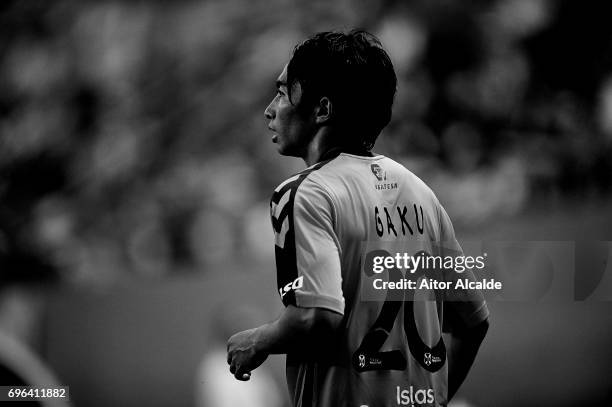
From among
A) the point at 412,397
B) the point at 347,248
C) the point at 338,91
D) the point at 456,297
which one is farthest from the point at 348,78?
the point at 412,397

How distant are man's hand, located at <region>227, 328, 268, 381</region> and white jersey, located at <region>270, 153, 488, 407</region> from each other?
0.33 feet

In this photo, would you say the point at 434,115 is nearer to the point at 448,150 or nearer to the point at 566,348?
the point at 448,150

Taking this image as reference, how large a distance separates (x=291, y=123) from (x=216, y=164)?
6.62 feet

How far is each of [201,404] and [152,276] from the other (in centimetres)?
→ 64

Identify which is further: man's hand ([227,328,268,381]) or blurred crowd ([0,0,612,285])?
blurred crowd ([0,0,612,285])

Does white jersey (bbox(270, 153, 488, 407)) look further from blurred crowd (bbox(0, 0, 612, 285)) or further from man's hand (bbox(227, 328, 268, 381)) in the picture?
blurred crowd (bbox(0, 0, 612, 285))

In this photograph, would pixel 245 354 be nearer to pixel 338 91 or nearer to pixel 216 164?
pixel 338 91

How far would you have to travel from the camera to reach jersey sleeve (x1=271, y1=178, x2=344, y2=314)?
1.55 metres

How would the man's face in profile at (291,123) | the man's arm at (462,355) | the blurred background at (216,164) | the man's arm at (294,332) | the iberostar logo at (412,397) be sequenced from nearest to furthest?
the man's arm at (294,332), the iberostar logo at (412,397), the man's face in profile at (291,123), the man's arm at (462,355), the blurred background at (216,164)

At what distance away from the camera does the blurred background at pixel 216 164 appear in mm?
3576

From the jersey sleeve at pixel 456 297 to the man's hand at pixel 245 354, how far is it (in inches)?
18.5

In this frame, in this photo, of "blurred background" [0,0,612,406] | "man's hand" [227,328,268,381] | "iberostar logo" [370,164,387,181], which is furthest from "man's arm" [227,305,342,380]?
"blurred background" [0,0,612,406]

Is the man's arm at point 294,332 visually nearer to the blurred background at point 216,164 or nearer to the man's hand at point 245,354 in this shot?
the man's hand at point 245,354

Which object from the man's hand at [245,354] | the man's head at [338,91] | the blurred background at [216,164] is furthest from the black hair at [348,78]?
the blurred background at [216,164]
